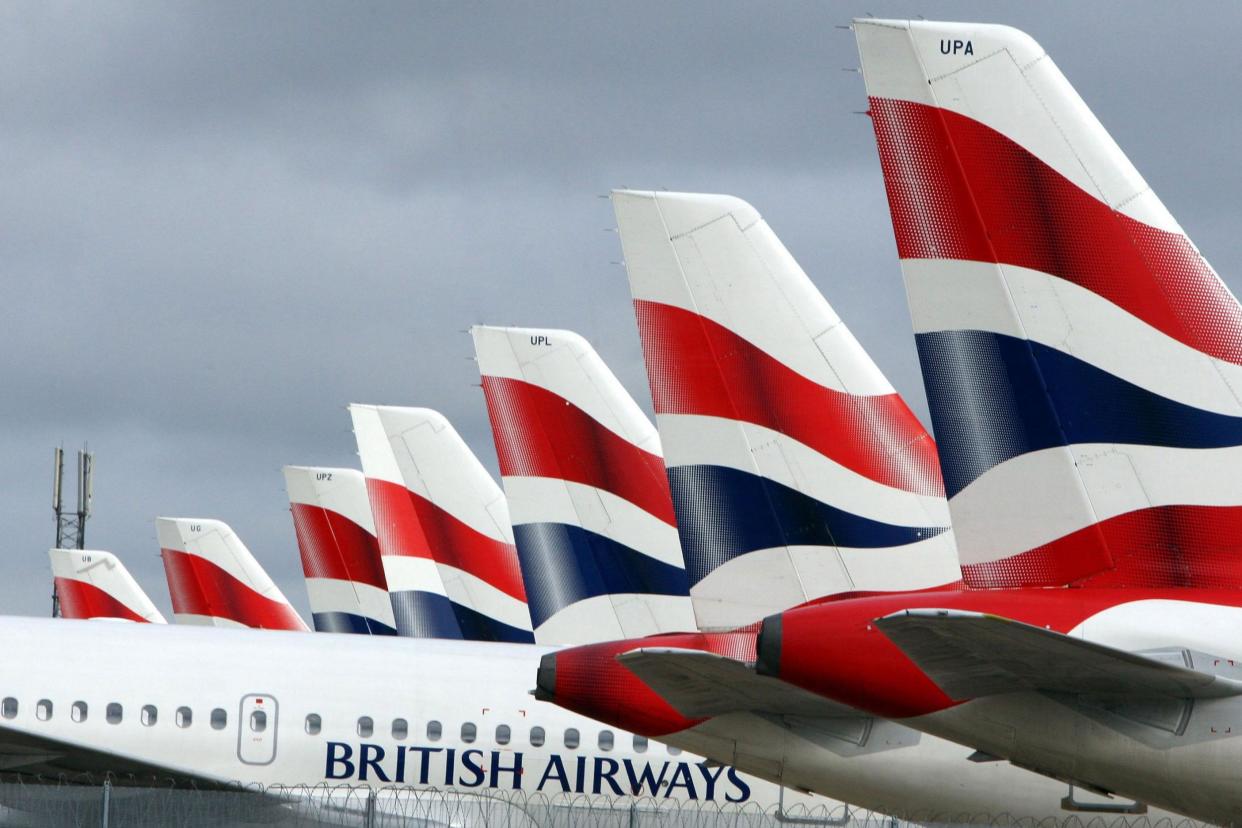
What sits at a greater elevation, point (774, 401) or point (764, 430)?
point (774, 401)

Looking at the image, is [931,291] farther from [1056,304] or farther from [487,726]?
[487,726]

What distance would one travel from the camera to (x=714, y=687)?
501 inches

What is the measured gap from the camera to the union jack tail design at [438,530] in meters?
27.4

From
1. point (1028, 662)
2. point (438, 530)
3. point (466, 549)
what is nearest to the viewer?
point (1028, 662)

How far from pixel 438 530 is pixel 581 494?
7.21 meters

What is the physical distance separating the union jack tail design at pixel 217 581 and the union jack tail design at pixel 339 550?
5329mm

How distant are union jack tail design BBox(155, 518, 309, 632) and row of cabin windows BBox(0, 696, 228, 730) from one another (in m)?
21.5

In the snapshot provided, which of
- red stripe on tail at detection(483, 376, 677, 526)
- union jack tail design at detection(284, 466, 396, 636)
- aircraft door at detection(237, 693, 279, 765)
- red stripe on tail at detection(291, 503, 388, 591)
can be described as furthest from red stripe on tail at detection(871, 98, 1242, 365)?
red stripe on tail at detection(291, 503, 388, 591)

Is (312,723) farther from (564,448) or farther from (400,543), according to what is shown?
(400,543)

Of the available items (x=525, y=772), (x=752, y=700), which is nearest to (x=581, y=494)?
(x=525, y=772)

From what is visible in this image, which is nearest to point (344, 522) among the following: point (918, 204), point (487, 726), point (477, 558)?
point (477, 558)

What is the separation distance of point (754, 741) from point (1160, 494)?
3901 millimetres

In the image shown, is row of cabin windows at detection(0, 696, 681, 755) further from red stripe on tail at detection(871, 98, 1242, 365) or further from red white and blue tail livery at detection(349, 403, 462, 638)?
red stripe on tail at detection(871, 98, 1242, 365)

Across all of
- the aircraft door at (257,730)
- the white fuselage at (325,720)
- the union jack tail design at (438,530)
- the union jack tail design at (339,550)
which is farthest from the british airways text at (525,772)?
the union jack tail design at (339,550)
